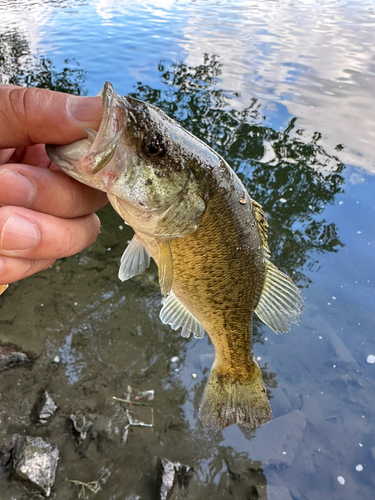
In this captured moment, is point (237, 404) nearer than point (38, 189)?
No

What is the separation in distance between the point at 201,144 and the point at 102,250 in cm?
306

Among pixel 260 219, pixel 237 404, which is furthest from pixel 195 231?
pixel 237 404

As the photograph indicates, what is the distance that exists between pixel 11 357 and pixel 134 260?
1956 millimetres

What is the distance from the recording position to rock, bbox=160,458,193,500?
2582 millimetres

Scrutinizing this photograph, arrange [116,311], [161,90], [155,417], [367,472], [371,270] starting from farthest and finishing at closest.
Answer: [161,90]
[371,270]
[116,311]
[155,417]
[367,472]

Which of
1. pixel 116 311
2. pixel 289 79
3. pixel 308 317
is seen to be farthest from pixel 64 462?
pixel 289 79

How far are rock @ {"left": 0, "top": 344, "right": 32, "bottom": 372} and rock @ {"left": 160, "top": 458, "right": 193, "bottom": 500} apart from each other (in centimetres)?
153

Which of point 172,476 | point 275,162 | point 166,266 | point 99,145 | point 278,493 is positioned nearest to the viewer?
point 99,145

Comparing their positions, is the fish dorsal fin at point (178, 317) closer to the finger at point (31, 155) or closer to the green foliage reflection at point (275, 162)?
the finger at point (31, 155)

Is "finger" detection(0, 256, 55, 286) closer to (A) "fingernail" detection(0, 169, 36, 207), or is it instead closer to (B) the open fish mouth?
(A) "fingernail" detection(0, 169, 36, 207)

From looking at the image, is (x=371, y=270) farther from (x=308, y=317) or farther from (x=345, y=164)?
(x=345, y=164)

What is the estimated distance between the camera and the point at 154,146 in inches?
60.7

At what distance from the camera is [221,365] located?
238 cm

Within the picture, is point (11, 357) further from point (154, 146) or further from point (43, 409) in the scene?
point (154, 146)
